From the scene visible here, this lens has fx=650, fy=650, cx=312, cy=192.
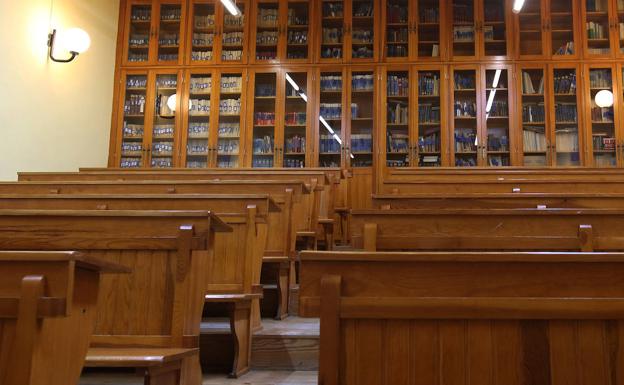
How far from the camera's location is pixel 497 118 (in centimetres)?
676

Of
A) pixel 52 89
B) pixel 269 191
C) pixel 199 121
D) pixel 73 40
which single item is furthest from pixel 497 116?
pixel 52 89

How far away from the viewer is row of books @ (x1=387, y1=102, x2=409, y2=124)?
6.85 meters

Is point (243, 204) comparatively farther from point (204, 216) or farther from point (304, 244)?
point (304, 244)

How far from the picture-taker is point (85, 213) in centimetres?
222

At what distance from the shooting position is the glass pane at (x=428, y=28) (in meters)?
7.04

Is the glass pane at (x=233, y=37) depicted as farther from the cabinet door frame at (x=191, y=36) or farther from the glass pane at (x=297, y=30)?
the glass pane at (x=297, y=30)

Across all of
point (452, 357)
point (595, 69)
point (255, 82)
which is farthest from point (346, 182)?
point (452, 357)

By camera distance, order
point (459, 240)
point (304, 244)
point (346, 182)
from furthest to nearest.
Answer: point (346, 182) → point (304, 244) → point (459, 240)

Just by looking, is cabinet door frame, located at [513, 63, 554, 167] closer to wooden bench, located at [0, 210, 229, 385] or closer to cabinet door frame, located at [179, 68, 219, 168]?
cabinet door frame, located at [179, 68, 219, 168]

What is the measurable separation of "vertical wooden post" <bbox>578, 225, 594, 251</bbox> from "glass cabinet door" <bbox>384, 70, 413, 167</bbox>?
4.32 metres

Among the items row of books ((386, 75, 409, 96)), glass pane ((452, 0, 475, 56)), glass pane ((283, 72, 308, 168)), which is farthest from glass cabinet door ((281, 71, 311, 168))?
glass pane ((452, 0, 475, 56))

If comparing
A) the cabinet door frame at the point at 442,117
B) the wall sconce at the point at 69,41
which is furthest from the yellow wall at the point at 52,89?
the cabinet door frame at the point at 442,117

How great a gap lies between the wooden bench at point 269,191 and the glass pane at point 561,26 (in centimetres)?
414

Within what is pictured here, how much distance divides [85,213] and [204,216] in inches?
16.6
